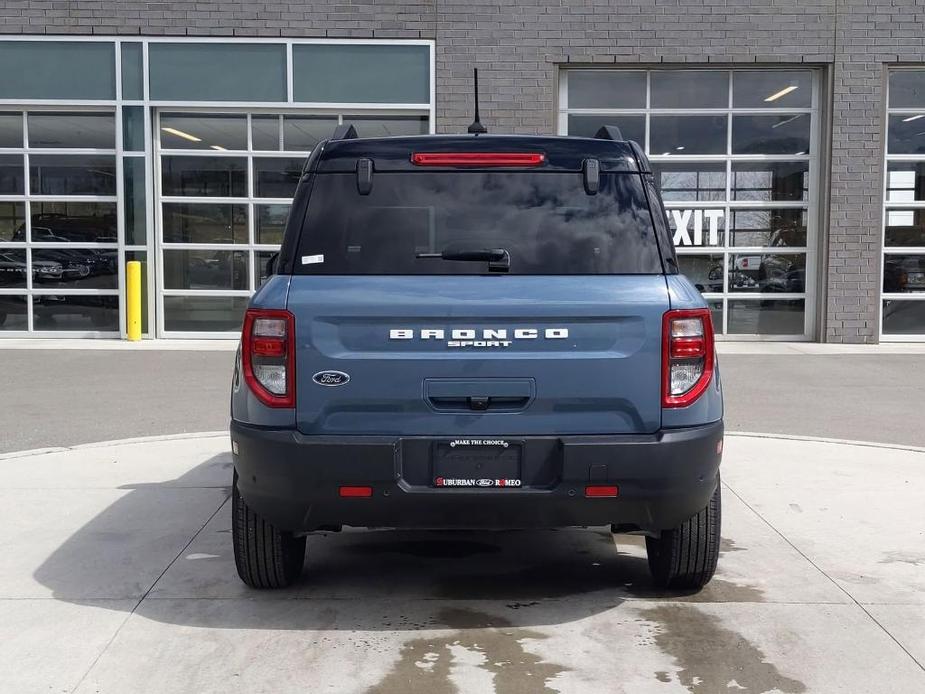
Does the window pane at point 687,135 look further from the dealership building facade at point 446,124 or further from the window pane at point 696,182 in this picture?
the window pane at point 696,182

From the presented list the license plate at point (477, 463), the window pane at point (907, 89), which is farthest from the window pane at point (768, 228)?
the license plate at point (477, 463)

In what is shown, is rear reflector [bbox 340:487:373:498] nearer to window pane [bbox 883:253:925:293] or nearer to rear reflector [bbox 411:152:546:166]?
rear reflector [bbox 411:152:546:166]

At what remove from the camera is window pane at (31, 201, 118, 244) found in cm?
1764

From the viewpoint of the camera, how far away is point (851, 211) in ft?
56.6

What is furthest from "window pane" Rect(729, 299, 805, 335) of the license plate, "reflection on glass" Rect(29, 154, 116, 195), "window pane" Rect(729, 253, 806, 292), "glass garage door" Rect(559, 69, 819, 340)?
the license plate

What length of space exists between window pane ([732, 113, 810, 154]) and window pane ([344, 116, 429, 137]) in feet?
16.3

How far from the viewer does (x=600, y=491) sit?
4.19 m

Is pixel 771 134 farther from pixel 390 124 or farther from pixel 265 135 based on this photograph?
pixel 265 135

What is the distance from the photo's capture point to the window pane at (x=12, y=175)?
17734mm

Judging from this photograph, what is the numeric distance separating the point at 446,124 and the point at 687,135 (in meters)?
3.83

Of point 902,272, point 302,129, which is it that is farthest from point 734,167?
point 302,129

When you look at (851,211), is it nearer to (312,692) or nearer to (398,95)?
(398,95)

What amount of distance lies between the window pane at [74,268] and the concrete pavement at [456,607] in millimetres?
11323

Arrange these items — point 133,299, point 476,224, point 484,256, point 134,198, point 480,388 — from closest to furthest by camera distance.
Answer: point 480,388
point 484,256
point 476,224
point 133,299
point 134,198
